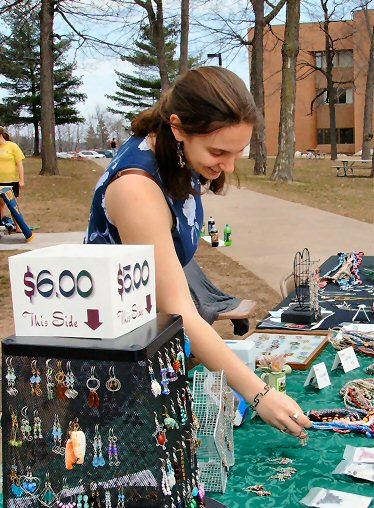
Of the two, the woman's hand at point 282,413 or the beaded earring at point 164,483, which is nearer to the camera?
the beaded earring at point 164,483

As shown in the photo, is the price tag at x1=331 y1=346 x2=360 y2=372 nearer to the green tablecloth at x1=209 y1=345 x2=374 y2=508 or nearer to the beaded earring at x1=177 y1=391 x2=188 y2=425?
the green tablecloth at x1=209 y1=345 x2=374 y2=508

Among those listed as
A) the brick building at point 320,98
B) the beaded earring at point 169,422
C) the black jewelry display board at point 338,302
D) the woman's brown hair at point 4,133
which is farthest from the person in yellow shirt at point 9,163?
the brick building at point 320,98

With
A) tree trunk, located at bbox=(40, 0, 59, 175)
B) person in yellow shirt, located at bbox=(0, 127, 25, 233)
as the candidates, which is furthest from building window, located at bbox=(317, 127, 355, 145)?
Answer: person in yellow shirt, located at bbox=(0, 127, 25, 233)

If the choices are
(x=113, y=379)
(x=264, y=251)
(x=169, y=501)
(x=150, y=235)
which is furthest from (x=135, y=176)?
(x=264, y=251)

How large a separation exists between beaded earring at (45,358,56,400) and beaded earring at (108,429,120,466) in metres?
0.12

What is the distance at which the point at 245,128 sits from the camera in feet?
5.08

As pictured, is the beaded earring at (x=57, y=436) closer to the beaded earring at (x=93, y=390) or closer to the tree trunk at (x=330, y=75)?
the beaded earring at (x=93, y=390)

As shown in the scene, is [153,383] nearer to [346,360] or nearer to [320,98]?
[346,360]

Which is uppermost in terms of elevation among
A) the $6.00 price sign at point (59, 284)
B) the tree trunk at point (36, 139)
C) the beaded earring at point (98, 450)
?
the tree trunk at point (36, 139)

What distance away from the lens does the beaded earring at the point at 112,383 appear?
3.59 ft

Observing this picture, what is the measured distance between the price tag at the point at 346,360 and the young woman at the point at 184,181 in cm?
79

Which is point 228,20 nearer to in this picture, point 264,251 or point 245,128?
point 264,251

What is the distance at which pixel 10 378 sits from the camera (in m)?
1.15

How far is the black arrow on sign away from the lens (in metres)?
1.09
